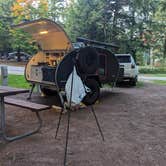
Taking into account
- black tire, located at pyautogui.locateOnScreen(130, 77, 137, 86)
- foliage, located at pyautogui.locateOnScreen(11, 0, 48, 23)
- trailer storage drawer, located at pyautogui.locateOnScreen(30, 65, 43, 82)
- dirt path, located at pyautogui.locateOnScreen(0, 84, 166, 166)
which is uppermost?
foliage, located at pyautogui.locateOnScreen(11, 0, 48, 23)

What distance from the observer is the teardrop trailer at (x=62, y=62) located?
640 cm

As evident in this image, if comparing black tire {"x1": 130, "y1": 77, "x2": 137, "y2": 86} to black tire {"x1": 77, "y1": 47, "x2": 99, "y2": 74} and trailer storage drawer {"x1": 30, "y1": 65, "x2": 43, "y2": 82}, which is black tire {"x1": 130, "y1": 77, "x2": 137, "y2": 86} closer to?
black tire {"x1": 77, "y1": 47, "x2": 99, "y2": 74}

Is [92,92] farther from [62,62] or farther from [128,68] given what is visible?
[128,68]

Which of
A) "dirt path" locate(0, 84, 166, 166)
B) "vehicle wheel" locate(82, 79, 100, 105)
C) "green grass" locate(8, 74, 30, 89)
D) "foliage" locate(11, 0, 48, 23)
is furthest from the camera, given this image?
"foliage" locate(11, 0, 48, 23)

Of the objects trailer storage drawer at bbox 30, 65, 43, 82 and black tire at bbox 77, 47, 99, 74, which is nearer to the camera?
black tire at bbox 77, 47, 99, 74

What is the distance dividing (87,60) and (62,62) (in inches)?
30.2

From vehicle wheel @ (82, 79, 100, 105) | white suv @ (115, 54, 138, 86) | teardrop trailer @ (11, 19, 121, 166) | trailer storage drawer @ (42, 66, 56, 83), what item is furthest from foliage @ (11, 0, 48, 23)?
vehicle wheel @ (82, 79, 100, 105)

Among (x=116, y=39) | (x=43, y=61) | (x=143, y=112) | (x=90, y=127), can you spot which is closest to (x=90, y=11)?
(x=116, y=39)

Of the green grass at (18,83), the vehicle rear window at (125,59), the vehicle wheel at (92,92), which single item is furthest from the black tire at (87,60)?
the vehicle rear window at (125,59)

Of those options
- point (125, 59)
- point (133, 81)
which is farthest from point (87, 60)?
point (133, 81)

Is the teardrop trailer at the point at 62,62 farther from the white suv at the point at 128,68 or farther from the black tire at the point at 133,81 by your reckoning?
the black tire at the point at 133,81

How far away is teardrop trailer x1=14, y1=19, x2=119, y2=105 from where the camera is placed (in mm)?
6397

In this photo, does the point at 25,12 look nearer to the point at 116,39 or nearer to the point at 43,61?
the point at 116,39

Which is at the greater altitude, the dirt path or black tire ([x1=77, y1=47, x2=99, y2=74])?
black tire ([x1=77, y1=47, x2=99, y2=74])
